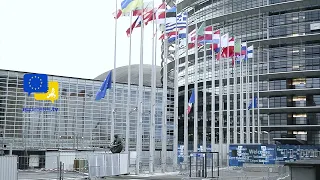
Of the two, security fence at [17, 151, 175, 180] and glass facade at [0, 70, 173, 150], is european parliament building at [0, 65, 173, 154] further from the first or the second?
security fence at [17, 151, 175, 180]

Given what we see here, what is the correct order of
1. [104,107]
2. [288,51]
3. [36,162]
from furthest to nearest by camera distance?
[288,51] → [104,107] → [36,162]

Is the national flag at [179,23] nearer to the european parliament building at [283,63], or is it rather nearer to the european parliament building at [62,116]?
the european parliament building at [62,116]

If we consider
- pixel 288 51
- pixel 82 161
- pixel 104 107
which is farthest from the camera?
pixel 288 51

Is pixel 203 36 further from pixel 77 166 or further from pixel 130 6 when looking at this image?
pixel 77 166

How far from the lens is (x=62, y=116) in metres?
84.3

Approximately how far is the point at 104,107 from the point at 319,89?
1571 inches

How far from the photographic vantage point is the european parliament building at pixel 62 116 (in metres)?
79.6

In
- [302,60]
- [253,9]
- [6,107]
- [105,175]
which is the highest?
[253,9]

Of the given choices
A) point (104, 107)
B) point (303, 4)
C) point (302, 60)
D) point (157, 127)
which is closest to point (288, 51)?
point (302, 60)

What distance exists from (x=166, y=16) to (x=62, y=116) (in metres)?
38.9

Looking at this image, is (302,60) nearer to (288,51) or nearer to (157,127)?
(288,51)

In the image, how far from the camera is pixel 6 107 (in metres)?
79.8

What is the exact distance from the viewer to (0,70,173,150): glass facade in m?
79.7

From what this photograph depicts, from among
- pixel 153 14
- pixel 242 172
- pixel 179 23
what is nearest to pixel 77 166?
pixel 153 14
